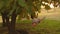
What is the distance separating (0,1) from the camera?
226 inches

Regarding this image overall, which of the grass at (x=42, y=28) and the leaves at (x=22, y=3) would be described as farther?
the grass at (x=42, y=28)

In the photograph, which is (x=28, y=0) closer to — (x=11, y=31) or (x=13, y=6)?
(x=13, y=6)

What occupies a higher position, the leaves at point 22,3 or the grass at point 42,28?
the leaves at point 22,3

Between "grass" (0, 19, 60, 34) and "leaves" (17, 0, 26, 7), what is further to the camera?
"grass" (0, 19, 60, 34)

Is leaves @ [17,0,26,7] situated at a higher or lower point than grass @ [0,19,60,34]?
higher

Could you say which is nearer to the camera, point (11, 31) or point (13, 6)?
point (13, 6)

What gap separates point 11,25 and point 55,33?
2.47m

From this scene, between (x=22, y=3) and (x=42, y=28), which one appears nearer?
(x=22, y=3)

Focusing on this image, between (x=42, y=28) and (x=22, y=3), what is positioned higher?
(x=22, y=3)

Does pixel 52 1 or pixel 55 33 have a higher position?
pixel 52 1

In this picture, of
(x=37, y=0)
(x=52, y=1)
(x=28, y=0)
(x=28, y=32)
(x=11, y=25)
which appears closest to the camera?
(x=28, y=0)

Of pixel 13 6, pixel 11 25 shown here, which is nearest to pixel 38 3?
pixel 13 6

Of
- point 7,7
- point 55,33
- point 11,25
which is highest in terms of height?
point 7,7

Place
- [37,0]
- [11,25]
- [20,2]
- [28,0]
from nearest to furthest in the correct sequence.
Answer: [20,2] < [28,0] < [37,0] < [11,25]
